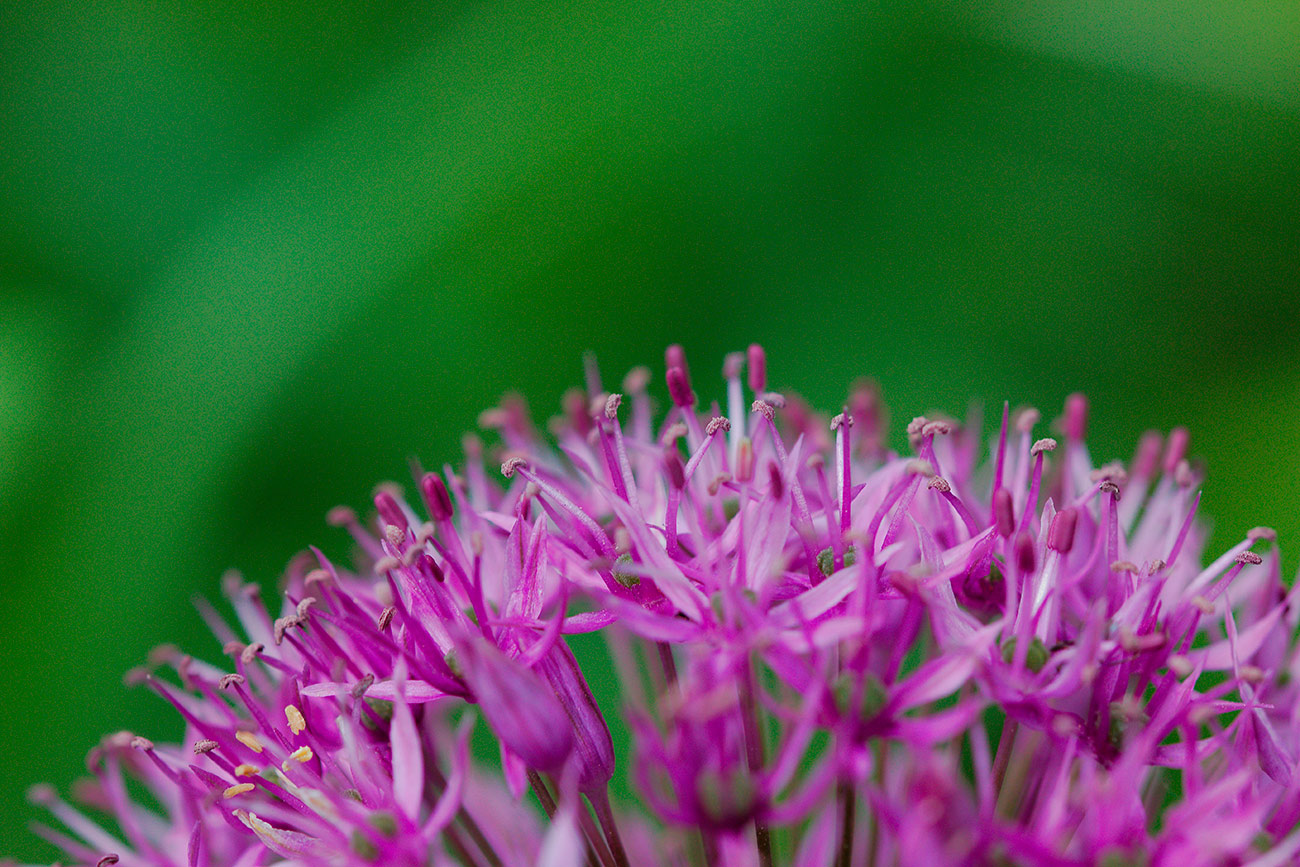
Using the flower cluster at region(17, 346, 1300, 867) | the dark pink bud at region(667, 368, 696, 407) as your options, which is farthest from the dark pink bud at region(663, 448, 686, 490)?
the dark pink bud at region(667, 368, 696, 407)

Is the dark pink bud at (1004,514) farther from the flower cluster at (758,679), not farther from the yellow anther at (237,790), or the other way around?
the yellow anther at (237,790)

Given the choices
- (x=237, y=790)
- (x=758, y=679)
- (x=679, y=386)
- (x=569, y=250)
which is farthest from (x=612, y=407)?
(x=569, y=250)

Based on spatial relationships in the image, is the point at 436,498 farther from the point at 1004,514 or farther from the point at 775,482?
the point at 1004,514

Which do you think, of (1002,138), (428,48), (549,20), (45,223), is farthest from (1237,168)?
(45,223)

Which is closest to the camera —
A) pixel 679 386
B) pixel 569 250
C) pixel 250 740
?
pixel 250 740

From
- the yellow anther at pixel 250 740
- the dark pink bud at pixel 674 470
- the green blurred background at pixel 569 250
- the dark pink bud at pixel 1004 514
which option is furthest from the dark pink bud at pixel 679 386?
the green blurred background at pixel 569 250

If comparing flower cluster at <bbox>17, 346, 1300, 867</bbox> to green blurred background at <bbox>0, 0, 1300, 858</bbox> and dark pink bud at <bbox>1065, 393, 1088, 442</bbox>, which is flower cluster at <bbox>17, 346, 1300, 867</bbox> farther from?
green blurred background at <bbox>0, 0, 1300, 858</bbox>
